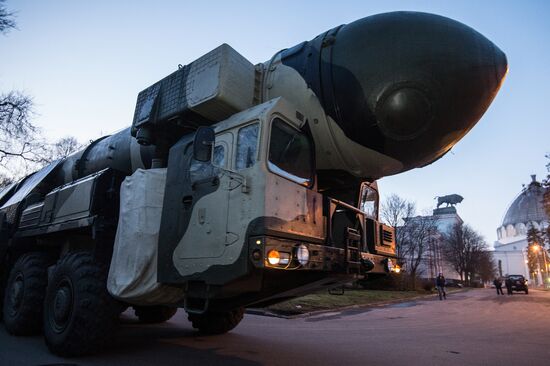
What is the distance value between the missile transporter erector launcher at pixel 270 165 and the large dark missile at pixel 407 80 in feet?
0.05

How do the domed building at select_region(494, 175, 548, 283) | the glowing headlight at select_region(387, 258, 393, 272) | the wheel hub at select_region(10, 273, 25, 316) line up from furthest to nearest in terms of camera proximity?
the domed building at select_region(494, 175, 548, 283)
the wheel hub at select_region(10, 273, 25, 316)
the glowing headlight at select_region(387, 258, 393, 272)

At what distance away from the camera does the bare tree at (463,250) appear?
52.4m

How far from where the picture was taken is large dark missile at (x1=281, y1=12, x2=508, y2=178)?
12.8 ft

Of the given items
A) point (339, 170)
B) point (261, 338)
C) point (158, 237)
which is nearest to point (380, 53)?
point (339, 170)

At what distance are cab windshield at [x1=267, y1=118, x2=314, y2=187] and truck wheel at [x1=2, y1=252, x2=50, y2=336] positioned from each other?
15.0 ft

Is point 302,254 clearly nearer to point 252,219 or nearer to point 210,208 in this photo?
point 252,219

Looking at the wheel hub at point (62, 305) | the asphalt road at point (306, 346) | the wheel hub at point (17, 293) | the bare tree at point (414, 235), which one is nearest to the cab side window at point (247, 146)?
the asphalt road at point (306, 346)

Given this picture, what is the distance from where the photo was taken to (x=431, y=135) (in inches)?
163

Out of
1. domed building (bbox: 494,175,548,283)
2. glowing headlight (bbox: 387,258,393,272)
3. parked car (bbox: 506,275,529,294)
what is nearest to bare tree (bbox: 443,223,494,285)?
parked car (bbox: 506,275,529,294)

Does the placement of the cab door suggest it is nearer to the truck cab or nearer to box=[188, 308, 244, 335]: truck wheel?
the truck cab

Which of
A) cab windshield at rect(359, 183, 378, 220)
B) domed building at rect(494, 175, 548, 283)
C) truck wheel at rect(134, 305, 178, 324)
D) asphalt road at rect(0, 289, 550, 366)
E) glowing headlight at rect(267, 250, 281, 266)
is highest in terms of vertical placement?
domed building at rect(494, 175, 548, 283)

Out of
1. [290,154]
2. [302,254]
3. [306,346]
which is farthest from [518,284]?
[302,254]

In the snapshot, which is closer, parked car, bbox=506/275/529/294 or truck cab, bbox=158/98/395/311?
truck cab, bbox=158/98/395/311

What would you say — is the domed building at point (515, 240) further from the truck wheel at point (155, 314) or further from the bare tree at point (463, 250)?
the truck wheel at point (155, 314)
